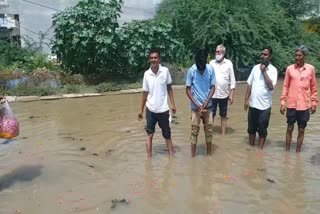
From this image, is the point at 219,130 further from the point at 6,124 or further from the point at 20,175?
the point at 6,124

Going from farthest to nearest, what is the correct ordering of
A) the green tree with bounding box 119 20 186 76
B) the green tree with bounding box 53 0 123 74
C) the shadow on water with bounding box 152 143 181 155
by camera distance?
the green tree with bounding box 119 20 186 76 → the green tree with bounding box 53 0 123 74 → the shadow on water with bounding box 152 143 181 155

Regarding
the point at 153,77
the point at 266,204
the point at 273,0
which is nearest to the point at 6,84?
the point at 153,77

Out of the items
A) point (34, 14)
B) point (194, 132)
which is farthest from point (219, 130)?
point (34, 14)

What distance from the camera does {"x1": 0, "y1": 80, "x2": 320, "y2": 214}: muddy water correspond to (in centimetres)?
464

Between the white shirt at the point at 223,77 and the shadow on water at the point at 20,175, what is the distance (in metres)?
3.35

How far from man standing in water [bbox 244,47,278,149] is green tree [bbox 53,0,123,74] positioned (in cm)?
858

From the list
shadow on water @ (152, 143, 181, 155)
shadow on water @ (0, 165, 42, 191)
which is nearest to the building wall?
shadow on water @ (152, 143, 181, 155)

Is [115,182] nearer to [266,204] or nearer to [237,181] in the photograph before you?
[237,181]

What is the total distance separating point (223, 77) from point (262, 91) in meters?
1.10

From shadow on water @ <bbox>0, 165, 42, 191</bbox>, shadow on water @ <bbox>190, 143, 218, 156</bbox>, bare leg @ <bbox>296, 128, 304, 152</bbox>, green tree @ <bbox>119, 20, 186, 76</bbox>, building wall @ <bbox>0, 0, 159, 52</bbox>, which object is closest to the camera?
shadow on water @ <bbox>0, 165, 42, 191</bbox>

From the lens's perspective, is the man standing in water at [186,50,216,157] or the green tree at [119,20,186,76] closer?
the man standing in water at [186,50,216,157]

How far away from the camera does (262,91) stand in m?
6.34

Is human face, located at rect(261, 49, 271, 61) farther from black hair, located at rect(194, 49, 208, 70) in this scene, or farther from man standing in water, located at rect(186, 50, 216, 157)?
black hair, located at rect(194, 49, 208, 70)

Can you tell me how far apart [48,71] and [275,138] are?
8.95 meters
